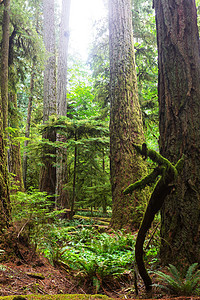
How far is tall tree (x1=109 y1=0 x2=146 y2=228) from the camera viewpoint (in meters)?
5.02

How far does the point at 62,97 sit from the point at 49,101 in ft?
3.02

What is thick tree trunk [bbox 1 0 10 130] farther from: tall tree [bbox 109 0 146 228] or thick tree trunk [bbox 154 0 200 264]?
thick tree trunk [bbox 154 0 200 264]

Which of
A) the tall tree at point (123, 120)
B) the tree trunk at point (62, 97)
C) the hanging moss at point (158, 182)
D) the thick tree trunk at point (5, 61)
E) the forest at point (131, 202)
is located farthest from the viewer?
the tree trunk at point (62, 97)

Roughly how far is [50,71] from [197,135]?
9017mm

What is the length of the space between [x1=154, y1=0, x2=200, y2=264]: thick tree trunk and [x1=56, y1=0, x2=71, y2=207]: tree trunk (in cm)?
541

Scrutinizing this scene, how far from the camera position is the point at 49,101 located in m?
9.62

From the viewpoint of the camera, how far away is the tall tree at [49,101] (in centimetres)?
812

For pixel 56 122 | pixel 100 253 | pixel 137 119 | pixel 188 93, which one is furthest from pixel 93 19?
pixel 100 253

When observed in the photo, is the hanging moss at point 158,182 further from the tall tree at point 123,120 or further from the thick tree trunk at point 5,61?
the thick tree trunk at point 5,61

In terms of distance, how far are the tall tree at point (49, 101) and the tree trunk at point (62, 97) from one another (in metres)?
0.26

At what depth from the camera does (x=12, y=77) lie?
742 cm

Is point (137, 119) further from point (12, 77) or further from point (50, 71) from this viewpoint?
point (50, 71)

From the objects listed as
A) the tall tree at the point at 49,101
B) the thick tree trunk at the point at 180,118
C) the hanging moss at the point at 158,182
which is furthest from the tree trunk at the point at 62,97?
the hanging moss at the point at 158,182

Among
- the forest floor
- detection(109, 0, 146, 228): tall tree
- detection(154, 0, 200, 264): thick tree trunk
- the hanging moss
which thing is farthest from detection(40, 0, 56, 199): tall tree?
the hanging moss
